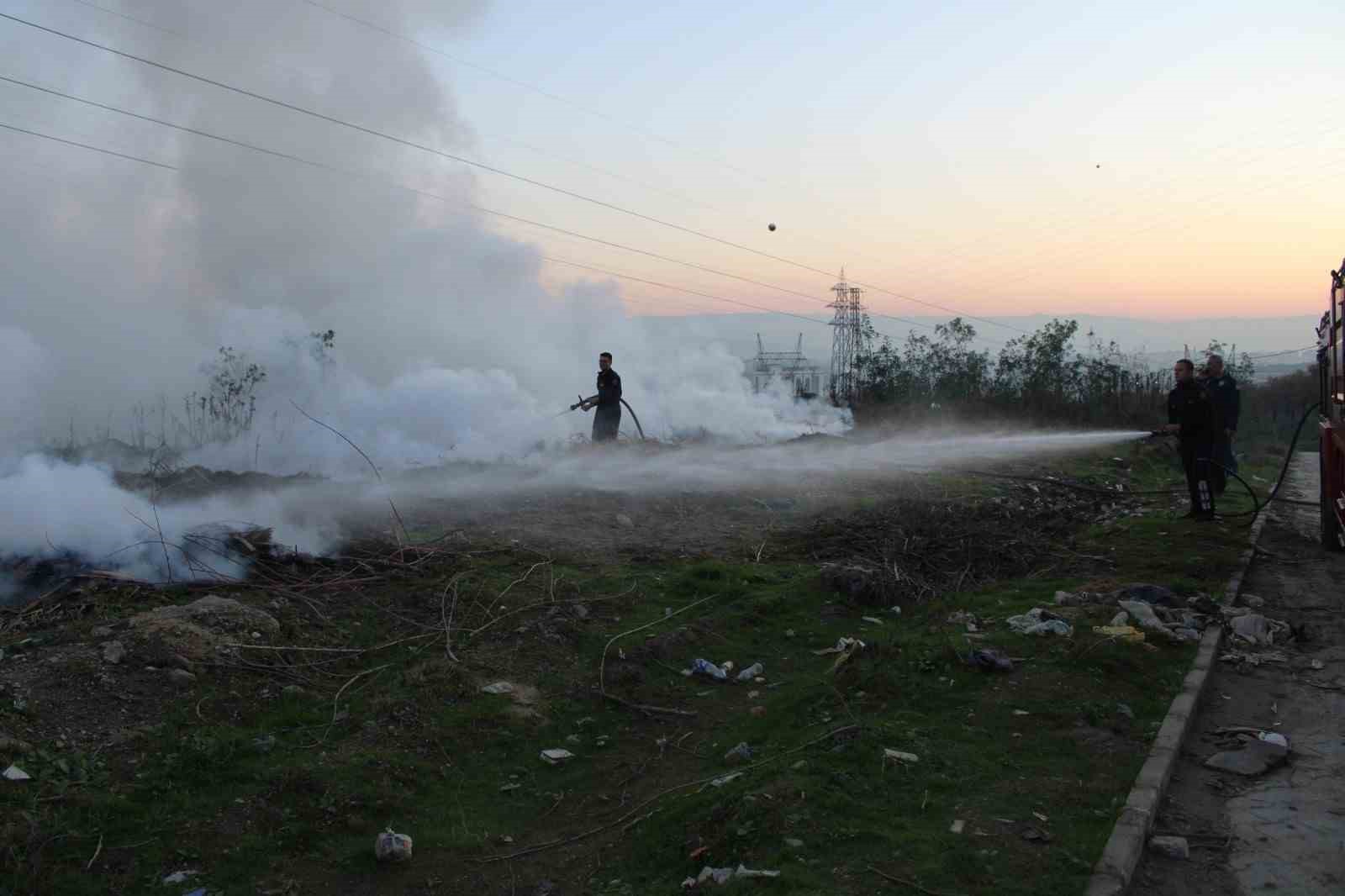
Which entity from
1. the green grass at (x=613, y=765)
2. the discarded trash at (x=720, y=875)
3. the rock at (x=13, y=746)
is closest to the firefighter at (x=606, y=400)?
the green grass at (x=613, y=765)

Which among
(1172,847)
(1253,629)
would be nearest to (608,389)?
(1253,629)

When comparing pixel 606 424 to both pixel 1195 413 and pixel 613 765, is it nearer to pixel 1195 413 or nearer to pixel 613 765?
pixel 1195 413

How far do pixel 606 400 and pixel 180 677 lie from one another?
8.70m

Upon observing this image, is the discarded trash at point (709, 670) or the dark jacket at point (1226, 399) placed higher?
the dark jacket at point (1226, 399)

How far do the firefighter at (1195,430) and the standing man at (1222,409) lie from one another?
0.64 m

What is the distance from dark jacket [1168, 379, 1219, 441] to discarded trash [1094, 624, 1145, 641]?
17.2 ft

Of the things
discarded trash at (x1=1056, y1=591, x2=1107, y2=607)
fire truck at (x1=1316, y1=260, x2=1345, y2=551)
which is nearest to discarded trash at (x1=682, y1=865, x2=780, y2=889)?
discarded trash at (x1=1056, y1=591, x2=1107, y2=607)

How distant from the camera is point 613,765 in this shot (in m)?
5.18

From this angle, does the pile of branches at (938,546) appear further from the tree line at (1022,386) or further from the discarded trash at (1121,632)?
the tree line at (1022,386)

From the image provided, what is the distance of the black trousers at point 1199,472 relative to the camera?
10.9m

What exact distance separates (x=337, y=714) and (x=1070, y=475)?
13.6 meters

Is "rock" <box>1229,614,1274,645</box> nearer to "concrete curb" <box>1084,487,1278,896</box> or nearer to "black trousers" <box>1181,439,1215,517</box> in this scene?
"concrete curb" <box>1084,487,1278,896</box>

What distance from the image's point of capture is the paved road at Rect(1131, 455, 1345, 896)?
12.5 feet

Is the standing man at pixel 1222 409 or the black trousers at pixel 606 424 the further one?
the black trousers at pixel 606 424
